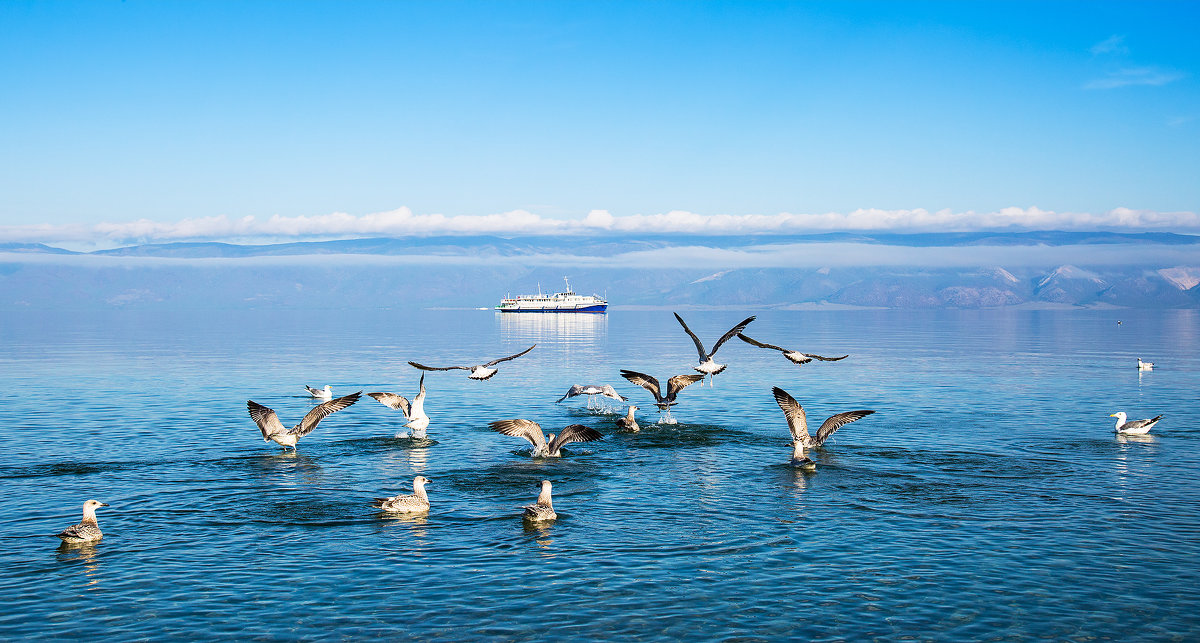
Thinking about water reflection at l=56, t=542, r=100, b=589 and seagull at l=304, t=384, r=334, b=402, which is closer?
water reflection at l=56, t=542, r=100, b=589

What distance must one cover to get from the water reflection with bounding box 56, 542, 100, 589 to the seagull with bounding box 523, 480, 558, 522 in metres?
9.69

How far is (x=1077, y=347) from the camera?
108938 millimetres

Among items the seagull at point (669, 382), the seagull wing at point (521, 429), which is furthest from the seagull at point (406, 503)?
the seagull at point (669, 382)

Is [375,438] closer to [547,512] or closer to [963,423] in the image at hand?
[547,512]

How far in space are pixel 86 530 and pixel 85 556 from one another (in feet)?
2.96

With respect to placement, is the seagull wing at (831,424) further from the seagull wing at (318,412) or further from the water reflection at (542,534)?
the seagull wing at (318,412)

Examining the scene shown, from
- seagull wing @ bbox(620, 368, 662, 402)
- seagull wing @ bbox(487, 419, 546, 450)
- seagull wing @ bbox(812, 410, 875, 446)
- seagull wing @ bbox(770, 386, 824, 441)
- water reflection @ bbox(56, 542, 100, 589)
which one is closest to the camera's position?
water reflection @ bbox(56, 542, 100, 589)

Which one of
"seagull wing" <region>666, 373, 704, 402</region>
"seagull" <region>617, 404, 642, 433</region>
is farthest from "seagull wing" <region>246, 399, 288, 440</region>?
"seagull wing" <region>666, 373, 704, 402</region>

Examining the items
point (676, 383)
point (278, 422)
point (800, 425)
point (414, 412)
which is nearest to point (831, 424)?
point (800, 425)

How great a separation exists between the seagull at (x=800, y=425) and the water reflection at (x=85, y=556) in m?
20.2

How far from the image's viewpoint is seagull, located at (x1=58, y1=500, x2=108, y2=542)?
21.0 m

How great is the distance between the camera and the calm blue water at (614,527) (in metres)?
17.2

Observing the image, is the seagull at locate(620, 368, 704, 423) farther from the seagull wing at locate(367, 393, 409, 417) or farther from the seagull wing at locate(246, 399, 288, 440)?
the seagull wing at locate(246, 399, 288, 440)

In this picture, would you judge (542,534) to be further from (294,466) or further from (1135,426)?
(1135,426)
